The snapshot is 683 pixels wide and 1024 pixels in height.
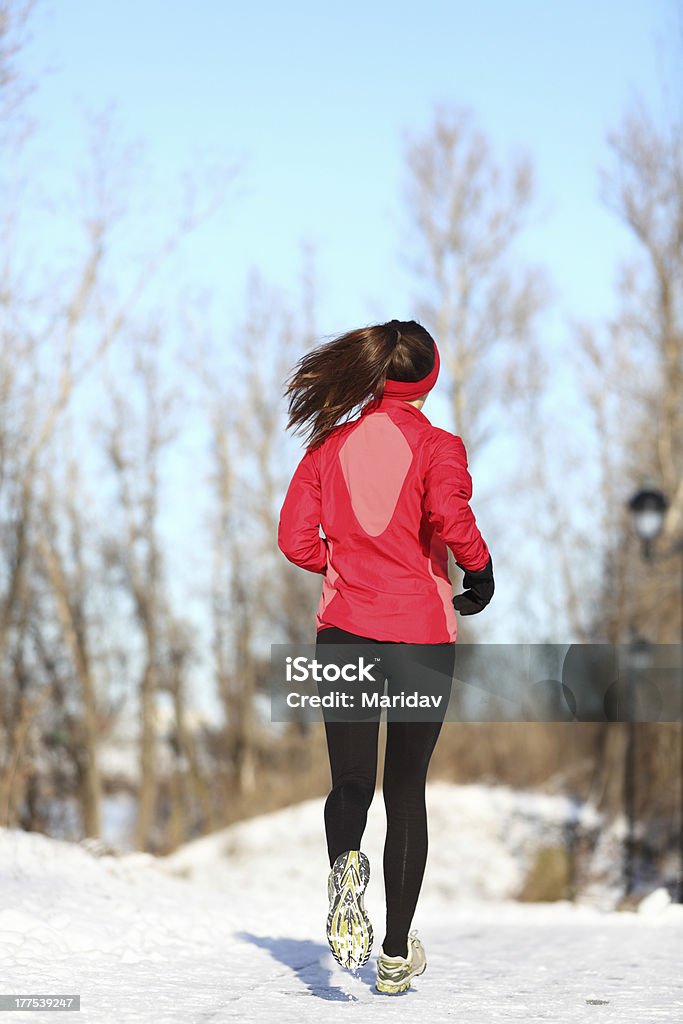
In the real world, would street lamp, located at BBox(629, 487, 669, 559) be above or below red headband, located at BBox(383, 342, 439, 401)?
below

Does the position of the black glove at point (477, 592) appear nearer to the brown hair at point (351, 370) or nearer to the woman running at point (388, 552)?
the woman running at point (388, 552)

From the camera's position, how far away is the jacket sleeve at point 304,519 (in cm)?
348

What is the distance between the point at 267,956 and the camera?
4.53 metres

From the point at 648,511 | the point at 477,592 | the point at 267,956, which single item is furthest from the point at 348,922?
the point at 648,511

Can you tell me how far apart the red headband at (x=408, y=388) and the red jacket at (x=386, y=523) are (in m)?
0.02

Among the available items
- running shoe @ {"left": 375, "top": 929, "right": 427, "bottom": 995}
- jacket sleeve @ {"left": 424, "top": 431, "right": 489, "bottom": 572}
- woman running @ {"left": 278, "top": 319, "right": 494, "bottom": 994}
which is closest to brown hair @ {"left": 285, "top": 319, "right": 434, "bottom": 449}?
woman running @ {"left": 278, "top": 319, "right": 494, "bottom": 994}

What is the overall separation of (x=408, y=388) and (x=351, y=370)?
0.18 meters

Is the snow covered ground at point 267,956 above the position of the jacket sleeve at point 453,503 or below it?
below

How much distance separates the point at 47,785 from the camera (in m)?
20.6

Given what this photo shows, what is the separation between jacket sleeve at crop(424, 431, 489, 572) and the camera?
129 inches

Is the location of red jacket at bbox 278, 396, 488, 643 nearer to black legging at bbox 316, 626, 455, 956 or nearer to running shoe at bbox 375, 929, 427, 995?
black legging at bbox 316, 626, 455, 956

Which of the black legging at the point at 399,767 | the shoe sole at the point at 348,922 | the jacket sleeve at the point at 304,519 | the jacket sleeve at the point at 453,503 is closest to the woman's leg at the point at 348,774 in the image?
the black legging at the point at 399,767

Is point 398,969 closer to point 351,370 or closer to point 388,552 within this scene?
point 388,552

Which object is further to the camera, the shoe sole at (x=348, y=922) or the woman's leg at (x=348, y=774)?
the woman's leg at (x=348, y=774)
